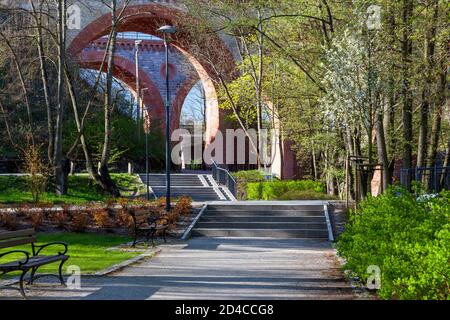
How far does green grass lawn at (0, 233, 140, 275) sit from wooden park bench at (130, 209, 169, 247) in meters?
0.43

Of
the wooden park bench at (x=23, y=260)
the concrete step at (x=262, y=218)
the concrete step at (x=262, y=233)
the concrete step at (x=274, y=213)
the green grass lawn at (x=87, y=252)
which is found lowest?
the concrete step at (x=262, y=233)

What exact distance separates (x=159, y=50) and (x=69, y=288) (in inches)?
1767

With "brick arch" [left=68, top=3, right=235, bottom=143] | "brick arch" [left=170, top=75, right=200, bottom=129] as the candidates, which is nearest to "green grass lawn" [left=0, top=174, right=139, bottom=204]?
"brick arch" [left=68, top=3, right=235, bottom=143]

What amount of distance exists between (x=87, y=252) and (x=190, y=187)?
657 inches

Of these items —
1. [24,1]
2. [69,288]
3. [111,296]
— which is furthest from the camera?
[24,1]

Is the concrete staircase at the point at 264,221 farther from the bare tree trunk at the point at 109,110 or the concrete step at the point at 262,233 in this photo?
the bare tree trunk at the point at 109,110

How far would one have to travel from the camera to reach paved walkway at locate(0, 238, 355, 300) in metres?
7.37

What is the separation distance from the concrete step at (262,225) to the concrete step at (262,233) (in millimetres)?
331

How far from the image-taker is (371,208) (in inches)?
340

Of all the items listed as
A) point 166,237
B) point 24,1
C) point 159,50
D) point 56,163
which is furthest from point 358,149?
point 159,50

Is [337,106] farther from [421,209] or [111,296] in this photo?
[111,296]

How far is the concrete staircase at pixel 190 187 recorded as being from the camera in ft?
85.4

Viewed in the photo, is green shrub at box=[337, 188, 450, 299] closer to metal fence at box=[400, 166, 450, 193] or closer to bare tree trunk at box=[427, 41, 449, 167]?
metal fence at box=[400, 166, 450, 193]

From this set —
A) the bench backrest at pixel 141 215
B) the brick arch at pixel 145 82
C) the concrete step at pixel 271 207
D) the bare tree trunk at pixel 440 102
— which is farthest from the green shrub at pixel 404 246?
the brick arch at pixel 145 82
